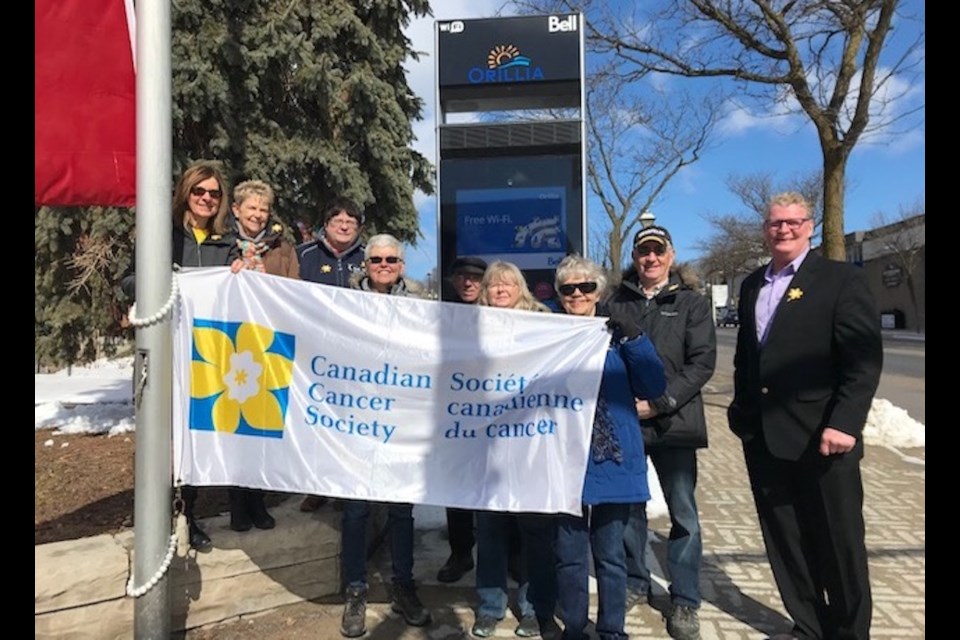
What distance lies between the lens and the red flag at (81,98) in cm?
335

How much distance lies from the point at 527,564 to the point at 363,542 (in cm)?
86

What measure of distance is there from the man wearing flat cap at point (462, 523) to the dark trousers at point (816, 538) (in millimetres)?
1743

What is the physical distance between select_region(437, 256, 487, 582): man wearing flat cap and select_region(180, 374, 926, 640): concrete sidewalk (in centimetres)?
8

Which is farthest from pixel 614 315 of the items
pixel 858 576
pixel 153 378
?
pixel 153 378

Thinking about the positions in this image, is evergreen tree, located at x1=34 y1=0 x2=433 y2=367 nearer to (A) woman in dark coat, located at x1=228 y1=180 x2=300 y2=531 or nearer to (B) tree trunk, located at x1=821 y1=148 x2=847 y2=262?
(A) woman in dark coat, located at x1=228 y1=180 x2=300 y2=531

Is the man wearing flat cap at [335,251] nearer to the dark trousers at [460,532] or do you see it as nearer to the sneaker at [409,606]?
the dark trousers at [460,532]

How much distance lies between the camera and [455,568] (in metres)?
4.27

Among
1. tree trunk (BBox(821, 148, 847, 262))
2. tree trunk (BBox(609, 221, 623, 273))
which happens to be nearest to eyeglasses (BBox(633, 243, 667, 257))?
tree trunk (BBox(821, 148, 847, 262))

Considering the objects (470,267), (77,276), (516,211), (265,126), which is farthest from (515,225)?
(77,276)

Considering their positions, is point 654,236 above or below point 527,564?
above

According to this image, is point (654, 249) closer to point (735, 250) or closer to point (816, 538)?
point (816, 538)

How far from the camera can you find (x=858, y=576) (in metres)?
3.19
